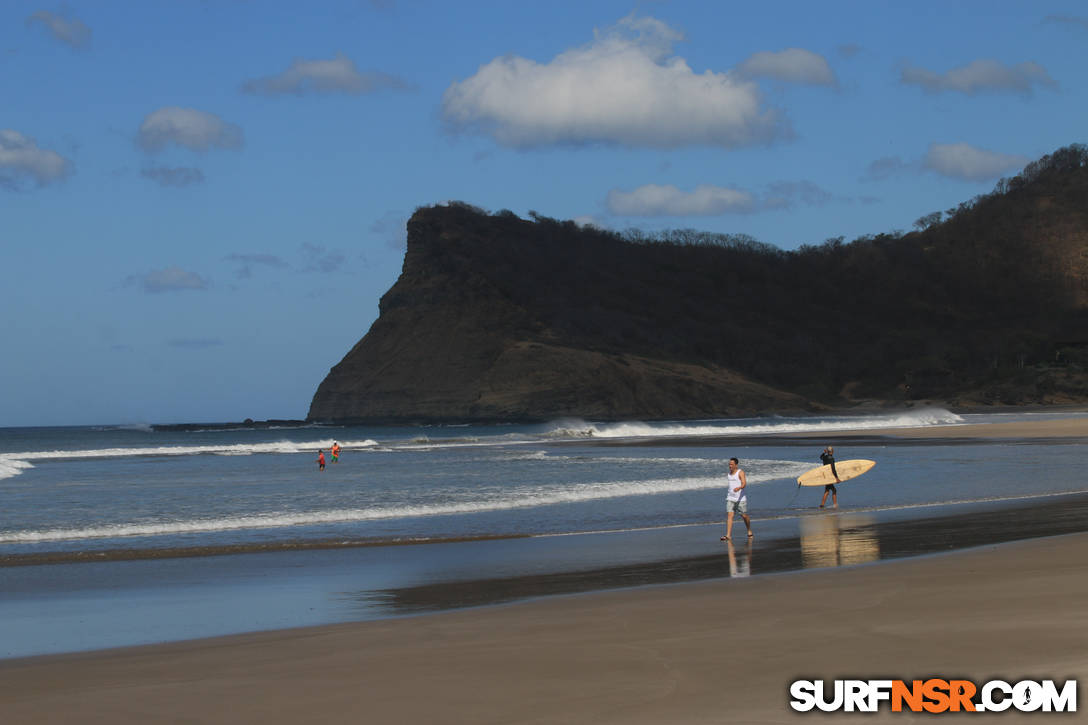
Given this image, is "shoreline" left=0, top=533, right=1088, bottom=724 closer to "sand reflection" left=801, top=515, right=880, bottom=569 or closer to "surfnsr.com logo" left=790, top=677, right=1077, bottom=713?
"surfnsr.com logo" left=790, top=677, right=1077, bottom=713

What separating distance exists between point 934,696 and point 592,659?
2379 millimetres

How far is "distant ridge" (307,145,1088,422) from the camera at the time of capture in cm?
11512

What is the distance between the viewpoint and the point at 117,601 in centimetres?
1136

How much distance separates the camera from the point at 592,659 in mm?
7352

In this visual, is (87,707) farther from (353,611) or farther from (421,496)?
(421,496)

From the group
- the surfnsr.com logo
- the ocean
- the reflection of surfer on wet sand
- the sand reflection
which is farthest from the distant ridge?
the surfnsr.com logo

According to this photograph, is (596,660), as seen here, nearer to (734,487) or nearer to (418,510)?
(734,487)

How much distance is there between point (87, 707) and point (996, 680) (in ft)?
19.0

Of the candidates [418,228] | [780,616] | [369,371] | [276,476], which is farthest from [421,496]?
[418,228]

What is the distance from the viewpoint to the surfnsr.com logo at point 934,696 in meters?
5.74

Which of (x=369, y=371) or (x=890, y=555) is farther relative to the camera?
(x=369, y=371)

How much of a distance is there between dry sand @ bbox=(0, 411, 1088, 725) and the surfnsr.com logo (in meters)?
0.13

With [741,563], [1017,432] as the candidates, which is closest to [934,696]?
[741,563]

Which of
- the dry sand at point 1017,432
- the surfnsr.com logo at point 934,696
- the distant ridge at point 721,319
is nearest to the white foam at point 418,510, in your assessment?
the surfnsr.com logo at point 934,696
